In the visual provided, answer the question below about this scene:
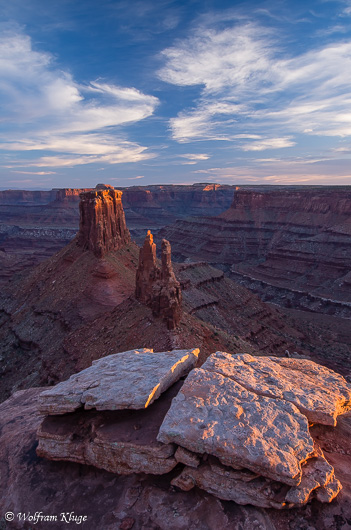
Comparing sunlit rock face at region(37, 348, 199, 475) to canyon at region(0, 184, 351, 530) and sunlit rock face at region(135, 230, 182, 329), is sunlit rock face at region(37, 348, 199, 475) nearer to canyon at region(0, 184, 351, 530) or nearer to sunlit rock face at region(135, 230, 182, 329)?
canyon at region(0, 184, 351, 530)

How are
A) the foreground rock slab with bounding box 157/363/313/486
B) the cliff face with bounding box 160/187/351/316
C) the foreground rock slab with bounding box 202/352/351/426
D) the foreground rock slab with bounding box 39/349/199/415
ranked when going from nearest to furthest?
1. the foreground rock slab with bounding box 157/363/313/486
2. the foreground rock slab with bounding box 202/352/351/426
3. the foreground rock slab with bounding box 39/349/199/415
4. the cliff face with bounding box 160/187/351/316

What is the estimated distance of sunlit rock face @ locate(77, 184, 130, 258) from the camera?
44.7 metres

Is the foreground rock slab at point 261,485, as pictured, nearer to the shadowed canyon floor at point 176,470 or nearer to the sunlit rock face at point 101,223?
the shadowed canyon floor at point 176,470

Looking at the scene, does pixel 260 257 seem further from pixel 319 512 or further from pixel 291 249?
pixel 319 512

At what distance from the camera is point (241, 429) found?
912 cm

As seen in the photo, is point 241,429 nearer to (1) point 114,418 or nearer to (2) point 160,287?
(1) point 114,418

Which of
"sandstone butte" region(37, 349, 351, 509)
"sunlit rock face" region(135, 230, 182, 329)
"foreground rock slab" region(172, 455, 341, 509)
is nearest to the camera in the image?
"foreground rock slab" region(172, 455, 341, 509)

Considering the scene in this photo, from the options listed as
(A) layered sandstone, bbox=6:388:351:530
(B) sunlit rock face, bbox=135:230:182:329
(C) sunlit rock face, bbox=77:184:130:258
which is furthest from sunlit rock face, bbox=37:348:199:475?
(C) sunlit rock face, bbox=77:184:130:258

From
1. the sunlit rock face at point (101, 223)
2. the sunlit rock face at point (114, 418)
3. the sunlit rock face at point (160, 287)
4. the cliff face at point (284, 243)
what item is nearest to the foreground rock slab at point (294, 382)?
the sunlit rock face at point (114, 418)

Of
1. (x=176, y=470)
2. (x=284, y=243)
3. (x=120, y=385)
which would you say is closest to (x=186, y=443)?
(x=176, y=470)

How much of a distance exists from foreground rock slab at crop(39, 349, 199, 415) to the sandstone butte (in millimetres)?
37

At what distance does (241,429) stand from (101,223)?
39542 millimetres

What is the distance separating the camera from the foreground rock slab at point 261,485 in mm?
8469

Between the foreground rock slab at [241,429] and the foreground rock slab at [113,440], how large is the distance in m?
0.81
